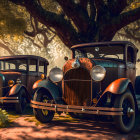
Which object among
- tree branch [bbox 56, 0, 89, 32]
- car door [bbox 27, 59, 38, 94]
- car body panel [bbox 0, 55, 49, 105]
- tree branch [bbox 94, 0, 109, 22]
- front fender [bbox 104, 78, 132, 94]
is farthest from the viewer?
tree branch [bbox 94, 0, 109, 22]

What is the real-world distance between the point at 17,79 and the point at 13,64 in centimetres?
152

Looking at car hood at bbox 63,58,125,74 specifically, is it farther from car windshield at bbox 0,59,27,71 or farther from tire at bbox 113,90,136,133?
car windshield at bbox 0,59,27,71

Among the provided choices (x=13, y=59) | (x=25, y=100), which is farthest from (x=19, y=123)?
(x=13, y=59)

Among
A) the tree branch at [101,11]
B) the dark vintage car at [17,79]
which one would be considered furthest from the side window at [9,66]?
the tree branch at [101,11]

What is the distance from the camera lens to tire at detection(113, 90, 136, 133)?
13.4 ft

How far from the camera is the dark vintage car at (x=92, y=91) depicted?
416 centimetres

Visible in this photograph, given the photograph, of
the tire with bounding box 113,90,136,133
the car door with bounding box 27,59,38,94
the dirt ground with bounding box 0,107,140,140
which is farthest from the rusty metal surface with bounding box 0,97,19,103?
the tire with bounding box 113,90,136,133

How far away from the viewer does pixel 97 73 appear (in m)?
4.39

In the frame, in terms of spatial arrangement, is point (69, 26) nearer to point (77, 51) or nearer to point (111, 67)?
point (77, 51)

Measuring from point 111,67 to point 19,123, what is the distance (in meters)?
2.66

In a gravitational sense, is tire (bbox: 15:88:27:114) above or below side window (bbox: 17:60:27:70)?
below

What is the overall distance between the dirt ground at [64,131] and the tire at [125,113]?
0.47ft

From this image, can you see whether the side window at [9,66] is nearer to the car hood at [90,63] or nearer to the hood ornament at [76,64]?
the car hood at [90,63]

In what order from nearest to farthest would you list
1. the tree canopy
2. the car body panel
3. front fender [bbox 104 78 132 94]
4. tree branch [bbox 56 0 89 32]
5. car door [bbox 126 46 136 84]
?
front fender [bbox 104 78 132 94] < car door [bbox 126 46 136 84] < the car body panel < the tree canopy < tree branch [bbox 56 0 89 32]
